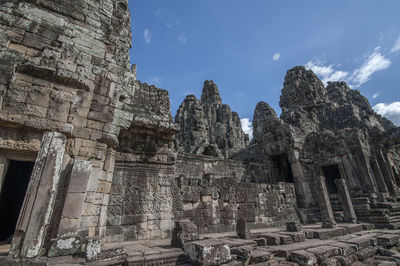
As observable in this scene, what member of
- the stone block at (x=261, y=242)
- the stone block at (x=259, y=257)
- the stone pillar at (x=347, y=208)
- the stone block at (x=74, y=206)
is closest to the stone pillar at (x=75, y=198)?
the stone block at (x=74, y=206)

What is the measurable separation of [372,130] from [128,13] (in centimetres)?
1850

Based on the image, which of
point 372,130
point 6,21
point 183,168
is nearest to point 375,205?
point 372,130

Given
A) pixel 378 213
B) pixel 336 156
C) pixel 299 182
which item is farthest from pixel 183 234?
pixel 336 156

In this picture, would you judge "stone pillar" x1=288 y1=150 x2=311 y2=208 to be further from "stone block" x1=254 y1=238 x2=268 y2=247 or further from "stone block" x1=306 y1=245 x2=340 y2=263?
"stone block" x1=254 y1=238 x2=268 y2=247

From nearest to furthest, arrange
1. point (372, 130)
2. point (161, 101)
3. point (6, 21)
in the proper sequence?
point (6, 21)
point (161, 101)
point (372, 130)

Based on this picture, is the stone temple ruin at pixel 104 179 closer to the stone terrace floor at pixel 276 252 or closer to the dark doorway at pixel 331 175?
the stone terrace floor at pixel 276 252

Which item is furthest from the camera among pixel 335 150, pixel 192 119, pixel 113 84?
pixel 192 119

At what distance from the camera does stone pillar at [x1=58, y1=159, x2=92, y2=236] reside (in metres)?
3.51

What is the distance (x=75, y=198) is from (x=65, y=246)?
31.7 inches

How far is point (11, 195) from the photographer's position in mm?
6262

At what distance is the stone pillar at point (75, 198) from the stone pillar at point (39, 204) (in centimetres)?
46

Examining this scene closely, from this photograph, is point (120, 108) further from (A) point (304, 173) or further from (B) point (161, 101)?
(A) point (304, 173)

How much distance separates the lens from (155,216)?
5.22 meters

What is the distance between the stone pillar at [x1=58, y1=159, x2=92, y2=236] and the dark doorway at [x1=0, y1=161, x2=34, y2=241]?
12.4 feet
